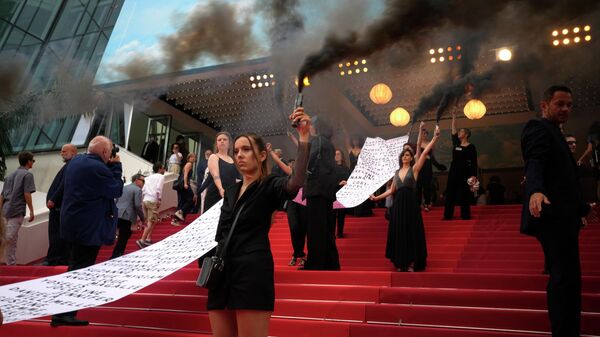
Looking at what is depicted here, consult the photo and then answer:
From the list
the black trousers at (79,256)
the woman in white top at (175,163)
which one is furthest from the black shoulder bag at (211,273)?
the woman in white top at (175,163)

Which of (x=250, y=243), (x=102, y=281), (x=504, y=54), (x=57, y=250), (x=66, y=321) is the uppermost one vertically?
(x=504, y=54)

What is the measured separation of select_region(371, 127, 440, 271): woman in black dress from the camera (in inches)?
207

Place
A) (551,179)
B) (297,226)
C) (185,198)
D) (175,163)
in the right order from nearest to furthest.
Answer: (551,179) → (297,226) → (185,198) → (175,163)

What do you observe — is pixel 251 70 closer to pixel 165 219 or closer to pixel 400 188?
pixel 165 219

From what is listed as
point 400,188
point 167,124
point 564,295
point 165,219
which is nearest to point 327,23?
point 400,188

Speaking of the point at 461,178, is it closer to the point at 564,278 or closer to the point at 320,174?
the point at 320,174

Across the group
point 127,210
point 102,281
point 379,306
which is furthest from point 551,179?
point 127,210

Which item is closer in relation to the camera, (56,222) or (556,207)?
A: (556,207)

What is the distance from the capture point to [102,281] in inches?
143

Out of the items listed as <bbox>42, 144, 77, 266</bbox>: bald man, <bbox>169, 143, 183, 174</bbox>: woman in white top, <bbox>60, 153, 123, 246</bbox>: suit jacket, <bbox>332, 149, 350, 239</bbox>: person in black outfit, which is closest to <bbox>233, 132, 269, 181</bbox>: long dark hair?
<bbox>60, 153, 123, 246</bbox>: suit jacket

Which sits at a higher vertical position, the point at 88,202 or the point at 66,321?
the point at 88,202

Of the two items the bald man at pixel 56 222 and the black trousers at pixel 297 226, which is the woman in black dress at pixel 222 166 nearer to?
the black trousers at pixel 297 226

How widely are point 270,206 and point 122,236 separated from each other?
197 inches

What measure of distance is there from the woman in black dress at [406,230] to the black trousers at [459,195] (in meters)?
2.12
